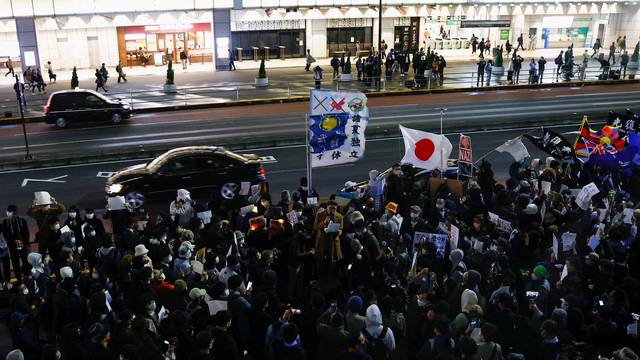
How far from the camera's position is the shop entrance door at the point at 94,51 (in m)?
48.0

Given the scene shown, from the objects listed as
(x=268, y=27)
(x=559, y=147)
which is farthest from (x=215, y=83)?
(x=559, y=147)

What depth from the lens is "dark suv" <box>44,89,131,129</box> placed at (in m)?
27.9

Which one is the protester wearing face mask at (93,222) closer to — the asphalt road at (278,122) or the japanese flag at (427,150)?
the japanese flag at (427,150)

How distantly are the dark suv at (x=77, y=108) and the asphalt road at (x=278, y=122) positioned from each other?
469mm

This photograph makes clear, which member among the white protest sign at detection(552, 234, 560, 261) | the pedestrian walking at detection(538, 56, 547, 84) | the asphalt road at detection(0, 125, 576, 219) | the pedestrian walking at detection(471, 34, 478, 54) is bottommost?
the asphalt road at detection(0, 125, 576, 219)

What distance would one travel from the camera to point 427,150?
1367 cm

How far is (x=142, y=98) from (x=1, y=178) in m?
15.9

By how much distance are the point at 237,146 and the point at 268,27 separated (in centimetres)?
3010

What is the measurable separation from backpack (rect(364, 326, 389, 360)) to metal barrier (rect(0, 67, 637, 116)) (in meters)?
26.6

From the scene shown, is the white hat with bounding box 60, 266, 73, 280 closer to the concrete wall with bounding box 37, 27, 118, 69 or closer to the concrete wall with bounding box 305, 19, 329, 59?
the concrete wall with bounding box 37, 27, 118, 69

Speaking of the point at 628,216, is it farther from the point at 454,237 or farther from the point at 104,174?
the point at 104,174

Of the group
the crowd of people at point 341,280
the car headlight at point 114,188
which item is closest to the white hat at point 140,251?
the crowd of people at point 341,280

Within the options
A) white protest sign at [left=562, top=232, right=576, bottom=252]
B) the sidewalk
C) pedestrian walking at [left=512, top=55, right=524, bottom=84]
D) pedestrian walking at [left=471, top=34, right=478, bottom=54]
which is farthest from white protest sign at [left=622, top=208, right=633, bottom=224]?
pedestrian walking at [left=471, top=34, right=478, bottom=54]

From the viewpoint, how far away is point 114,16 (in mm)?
46188
